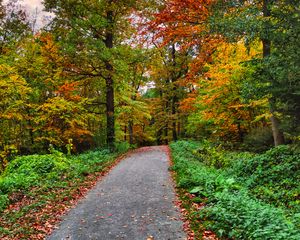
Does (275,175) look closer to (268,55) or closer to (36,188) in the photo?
(268,55)

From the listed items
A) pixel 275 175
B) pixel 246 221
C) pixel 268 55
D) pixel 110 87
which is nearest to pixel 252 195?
pixel 275 175

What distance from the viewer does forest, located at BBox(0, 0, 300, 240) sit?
6934 millimetres

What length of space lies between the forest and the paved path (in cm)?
52

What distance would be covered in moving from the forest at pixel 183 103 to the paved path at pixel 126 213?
52 cm

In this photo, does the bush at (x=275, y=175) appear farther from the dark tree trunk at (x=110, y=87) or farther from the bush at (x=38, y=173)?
the dark tree trunk at (x=110, y=87)

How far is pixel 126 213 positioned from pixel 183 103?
64.4 ft

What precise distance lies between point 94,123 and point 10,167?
11.5 m

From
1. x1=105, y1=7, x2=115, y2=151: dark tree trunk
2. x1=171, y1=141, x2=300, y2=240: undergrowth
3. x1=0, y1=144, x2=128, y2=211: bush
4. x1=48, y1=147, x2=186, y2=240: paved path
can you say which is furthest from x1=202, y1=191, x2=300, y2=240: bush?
x1=105, y1=7, x2=115, y2=151: dark tree trunk

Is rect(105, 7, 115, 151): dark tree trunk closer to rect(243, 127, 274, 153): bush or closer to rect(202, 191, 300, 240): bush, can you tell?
rect(243, 127, 274, 153): bush

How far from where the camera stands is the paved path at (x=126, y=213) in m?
5.62

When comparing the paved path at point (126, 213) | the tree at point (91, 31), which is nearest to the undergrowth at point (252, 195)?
the paved path at point (126, 213)

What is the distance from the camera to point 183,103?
25.6 metres

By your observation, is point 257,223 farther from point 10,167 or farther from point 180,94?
point 180,94

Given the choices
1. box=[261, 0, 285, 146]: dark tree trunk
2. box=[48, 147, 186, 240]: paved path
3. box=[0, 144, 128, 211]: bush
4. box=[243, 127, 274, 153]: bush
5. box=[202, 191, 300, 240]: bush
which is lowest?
box=[48, 147, 186, 240]: paved path
